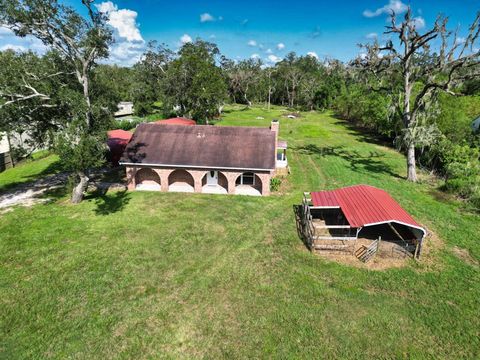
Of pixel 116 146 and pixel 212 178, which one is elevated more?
pixel 116 146

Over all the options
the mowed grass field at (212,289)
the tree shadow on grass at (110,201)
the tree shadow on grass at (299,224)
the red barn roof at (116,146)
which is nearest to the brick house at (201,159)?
the tree shadow on grass at (110,201)

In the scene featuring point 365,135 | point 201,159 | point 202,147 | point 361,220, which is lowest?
point 361,220

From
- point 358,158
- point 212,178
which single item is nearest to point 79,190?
point 212,178

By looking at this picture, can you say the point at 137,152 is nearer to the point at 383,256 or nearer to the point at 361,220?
the point at 361,220

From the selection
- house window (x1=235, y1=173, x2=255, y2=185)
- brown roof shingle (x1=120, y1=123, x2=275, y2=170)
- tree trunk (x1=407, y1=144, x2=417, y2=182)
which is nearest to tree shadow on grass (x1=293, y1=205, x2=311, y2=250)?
brown roof shingle (x1=120, y1=123, x2=275, y2=170)

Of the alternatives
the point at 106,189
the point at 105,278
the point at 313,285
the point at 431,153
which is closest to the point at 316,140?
the point at 431,153

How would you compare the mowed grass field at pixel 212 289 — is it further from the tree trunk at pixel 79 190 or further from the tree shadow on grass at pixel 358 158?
the tree shadow on grass at pixel 358 158

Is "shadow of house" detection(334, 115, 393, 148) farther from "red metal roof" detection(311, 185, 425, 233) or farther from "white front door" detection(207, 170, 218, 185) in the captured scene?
"white front door" detection(207, 170, 218, 185)

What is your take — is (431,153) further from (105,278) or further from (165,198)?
(105,278)
